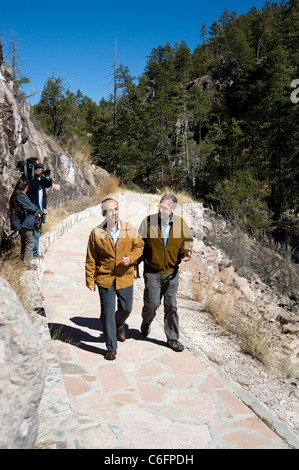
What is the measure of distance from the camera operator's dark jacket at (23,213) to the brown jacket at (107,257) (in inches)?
104

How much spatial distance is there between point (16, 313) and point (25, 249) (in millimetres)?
4522

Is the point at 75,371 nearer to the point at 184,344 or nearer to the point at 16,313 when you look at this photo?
the point at 184,344

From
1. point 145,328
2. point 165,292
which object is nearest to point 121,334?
point 145,328

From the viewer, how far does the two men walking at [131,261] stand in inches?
158

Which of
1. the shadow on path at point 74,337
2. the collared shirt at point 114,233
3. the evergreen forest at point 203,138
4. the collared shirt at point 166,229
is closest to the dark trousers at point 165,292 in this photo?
the collared shirt at point 166,229

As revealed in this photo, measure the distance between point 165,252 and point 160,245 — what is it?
101 millimetres

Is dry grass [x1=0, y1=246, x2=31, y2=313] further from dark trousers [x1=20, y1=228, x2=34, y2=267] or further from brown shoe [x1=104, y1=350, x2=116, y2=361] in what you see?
brown shoe [x1=104, y1=350, x2=116, y2=361]

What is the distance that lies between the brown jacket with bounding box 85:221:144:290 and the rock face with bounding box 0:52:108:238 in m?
3.15

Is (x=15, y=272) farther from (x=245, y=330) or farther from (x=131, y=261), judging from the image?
(x=245, y=330)

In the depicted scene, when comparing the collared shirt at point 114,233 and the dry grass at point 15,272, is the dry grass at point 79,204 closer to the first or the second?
the dry grass at point 15,272

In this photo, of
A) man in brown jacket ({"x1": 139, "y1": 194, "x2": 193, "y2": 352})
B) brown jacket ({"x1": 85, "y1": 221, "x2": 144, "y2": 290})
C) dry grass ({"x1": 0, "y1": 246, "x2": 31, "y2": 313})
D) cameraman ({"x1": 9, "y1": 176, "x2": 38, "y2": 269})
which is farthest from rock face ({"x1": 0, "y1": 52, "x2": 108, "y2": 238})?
man in brown jacket ({"x1": 139, "y1": 194, "x2": 193, "y2": 352})

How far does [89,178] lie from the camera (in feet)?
57.0

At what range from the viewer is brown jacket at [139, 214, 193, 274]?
4285 mm

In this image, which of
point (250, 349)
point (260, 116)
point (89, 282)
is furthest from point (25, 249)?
point (260, 116)
